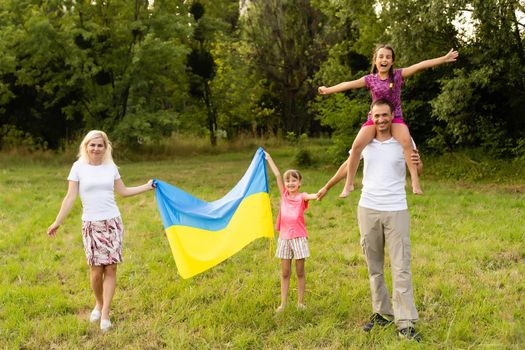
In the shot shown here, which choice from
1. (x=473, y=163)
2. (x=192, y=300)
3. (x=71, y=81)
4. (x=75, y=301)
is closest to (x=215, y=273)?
(x=192, y=300)

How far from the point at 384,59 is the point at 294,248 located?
6.89ft

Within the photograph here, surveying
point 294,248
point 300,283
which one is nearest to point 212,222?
point 294,248

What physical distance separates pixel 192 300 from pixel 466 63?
13.8 m

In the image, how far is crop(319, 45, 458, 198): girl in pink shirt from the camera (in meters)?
4.73

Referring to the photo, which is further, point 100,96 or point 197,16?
point 197,16

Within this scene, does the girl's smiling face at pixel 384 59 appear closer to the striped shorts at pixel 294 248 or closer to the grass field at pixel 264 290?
the striped shorts at pixel 294 248

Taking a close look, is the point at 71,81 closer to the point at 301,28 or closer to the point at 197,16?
the point at 197,16

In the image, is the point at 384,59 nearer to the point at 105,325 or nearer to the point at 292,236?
the point at 292,236

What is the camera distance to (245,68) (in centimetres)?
3002

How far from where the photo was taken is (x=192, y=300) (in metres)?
5.82

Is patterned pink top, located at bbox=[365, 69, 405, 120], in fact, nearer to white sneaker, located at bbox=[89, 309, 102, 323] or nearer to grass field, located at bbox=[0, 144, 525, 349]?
grass field, located at bbox=[0, 144, 525, 349]

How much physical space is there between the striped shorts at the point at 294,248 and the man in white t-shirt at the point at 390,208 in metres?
0.79

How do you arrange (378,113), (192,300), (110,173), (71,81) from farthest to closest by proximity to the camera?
(71,81) < (192,300) < (110,173) < (378,113)

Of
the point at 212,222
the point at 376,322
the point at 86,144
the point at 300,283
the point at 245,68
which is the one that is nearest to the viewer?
the point at 376,322
